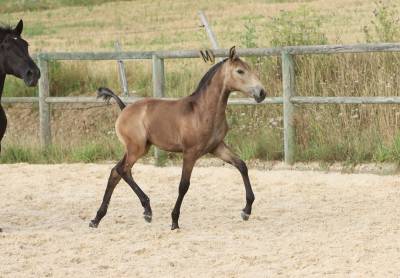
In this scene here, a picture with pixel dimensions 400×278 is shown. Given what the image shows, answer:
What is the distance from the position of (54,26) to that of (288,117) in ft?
101

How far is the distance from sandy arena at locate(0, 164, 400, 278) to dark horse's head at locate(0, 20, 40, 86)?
4.55ft

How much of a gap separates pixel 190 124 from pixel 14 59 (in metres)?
1.73

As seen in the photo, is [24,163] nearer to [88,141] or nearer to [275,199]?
[88,141]

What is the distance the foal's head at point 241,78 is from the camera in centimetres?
833

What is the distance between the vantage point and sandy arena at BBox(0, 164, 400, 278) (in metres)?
7.00

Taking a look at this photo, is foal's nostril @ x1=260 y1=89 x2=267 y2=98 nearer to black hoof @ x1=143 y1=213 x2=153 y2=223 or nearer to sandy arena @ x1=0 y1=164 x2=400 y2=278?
sandy arena @ x1=0 y1=164 x2=400 y2=278

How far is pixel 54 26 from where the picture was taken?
137 ft

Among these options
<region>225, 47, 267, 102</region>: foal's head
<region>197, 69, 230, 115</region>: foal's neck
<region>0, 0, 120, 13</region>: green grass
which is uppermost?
<region>225, 47, 267, 102</region>: foal's head

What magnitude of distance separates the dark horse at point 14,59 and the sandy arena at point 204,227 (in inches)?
53.6

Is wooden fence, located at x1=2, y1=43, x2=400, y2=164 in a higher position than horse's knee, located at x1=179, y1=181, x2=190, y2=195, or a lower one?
higher

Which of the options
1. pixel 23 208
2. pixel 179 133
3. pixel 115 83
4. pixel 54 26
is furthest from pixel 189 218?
pixel 54 26

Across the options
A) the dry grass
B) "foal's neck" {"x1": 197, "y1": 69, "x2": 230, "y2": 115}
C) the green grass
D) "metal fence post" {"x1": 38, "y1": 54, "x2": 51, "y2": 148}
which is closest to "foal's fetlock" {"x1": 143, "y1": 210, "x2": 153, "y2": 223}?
"foal's neck" {"x1": 197, "y1": 69, "x2": 230, "y2": 115}

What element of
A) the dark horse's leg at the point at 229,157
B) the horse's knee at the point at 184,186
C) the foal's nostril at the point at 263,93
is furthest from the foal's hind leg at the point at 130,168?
the foal's nostril at the point at 263,93

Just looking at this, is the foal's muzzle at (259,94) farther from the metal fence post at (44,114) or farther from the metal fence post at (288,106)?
the metal fence post at (44,114)
